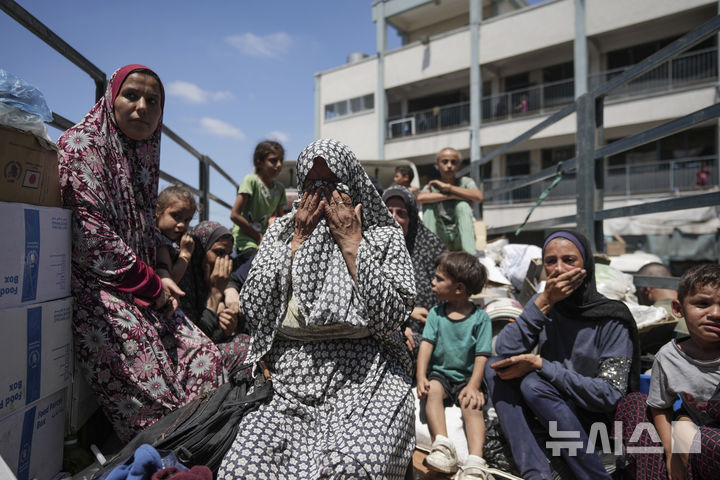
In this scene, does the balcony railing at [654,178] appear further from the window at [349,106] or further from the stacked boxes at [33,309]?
the stacked boxes at [33,309]

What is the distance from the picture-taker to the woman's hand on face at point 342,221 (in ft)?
7.09

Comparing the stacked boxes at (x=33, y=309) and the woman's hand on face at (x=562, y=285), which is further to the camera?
the woman's hand on face at (x=562, y=285)

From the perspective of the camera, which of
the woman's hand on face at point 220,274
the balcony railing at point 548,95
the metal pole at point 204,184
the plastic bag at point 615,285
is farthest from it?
the balcony railing at point 548,95

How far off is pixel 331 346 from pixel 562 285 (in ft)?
3.85

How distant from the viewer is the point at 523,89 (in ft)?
59.2

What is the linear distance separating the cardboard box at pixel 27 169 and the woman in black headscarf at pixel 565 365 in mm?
2220

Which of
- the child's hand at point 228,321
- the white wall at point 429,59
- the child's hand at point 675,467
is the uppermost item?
the white wall at point 429,59

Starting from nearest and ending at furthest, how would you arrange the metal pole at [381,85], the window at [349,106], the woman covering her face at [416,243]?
the woman covering her face at [416,243], the metal pole at [381,85], the window at [349,106]

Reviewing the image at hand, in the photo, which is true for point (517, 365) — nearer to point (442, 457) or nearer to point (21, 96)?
A: point (442, 457)

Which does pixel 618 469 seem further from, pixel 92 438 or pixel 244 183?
pixel 244 183

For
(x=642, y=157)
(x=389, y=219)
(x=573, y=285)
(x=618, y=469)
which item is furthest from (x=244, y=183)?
(x=642, y=157)

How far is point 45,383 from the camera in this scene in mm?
1861

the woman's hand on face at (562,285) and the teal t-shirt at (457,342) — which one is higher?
the woman's hand on face at (562,285)

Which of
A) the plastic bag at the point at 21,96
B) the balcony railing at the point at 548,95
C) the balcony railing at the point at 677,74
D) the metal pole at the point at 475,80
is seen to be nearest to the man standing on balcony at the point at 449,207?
the plastic bag at the point at 21,96
